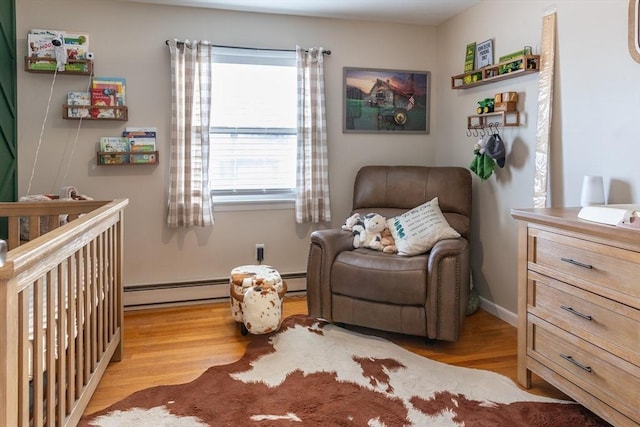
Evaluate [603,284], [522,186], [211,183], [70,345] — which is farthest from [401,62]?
[70,345]

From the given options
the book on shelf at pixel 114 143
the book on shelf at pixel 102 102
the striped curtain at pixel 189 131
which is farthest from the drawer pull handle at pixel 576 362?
the book on shelf at pixel 102 102

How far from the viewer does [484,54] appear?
3.14m

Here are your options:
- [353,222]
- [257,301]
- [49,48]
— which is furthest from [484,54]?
[49,48]

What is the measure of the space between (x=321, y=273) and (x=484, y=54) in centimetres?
Answer: 188

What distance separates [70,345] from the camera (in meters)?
1.64

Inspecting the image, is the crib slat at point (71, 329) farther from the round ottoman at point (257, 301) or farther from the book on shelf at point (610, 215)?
the book on shelf at point (610, 215)

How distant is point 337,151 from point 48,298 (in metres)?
2.57

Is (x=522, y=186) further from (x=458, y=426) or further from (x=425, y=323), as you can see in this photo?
(x=458, y=426)

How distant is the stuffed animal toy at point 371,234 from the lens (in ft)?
9.61

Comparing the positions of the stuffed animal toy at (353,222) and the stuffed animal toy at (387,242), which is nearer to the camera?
the stuffed animal toy at (387,242)

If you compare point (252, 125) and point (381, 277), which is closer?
point (381, 277)

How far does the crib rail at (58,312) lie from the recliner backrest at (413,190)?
5.70 ft

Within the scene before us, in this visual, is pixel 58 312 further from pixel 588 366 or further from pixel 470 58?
pixel 470 58

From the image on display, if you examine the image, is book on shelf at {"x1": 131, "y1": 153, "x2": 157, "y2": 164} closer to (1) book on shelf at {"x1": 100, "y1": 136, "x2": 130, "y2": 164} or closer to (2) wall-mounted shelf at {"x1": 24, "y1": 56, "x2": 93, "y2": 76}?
(1) book on shelf at {"x1": 100, "y1": 136, "x2": 130, "y2": 164}
